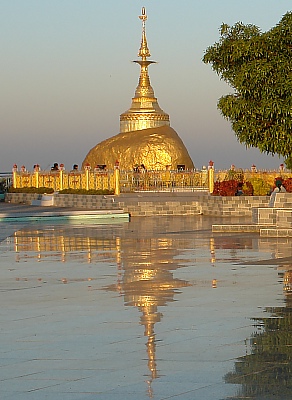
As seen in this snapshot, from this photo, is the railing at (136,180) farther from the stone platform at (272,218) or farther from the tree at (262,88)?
the tree at (262,88)

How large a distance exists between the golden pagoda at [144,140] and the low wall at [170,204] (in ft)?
50.9

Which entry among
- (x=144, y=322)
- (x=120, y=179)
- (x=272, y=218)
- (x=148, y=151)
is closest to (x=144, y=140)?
(x=148, y=151)

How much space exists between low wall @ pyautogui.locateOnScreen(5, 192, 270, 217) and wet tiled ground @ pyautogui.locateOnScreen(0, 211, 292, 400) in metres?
11.7

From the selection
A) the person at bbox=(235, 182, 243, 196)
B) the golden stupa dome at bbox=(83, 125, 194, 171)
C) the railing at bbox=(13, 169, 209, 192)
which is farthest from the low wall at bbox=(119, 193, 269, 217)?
the golden stupa dome at bbox=(83, 125, 194, 171)

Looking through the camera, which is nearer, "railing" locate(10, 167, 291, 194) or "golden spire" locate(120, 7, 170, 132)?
"railing" locate(10, 167, 291, 194)

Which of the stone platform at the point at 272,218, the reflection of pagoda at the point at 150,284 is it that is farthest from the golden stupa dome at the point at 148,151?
the reflection of pagoda at the point at 150,284

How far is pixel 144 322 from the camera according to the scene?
933 cm

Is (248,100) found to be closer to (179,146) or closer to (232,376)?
(232,376)

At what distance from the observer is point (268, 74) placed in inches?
813

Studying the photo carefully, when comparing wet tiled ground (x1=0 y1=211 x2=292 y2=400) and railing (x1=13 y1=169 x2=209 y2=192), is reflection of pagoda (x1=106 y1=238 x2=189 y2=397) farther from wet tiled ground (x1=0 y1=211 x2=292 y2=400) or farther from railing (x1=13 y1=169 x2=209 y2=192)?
railing (x1=13 y1=169 x2=209 y2=192)

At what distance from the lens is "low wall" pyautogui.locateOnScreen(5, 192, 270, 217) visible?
30.0 meters

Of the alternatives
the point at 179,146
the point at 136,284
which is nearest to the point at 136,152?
the point at 179,146

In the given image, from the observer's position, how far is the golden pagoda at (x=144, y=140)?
5434 centimetres

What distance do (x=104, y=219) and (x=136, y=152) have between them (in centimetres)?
2424
